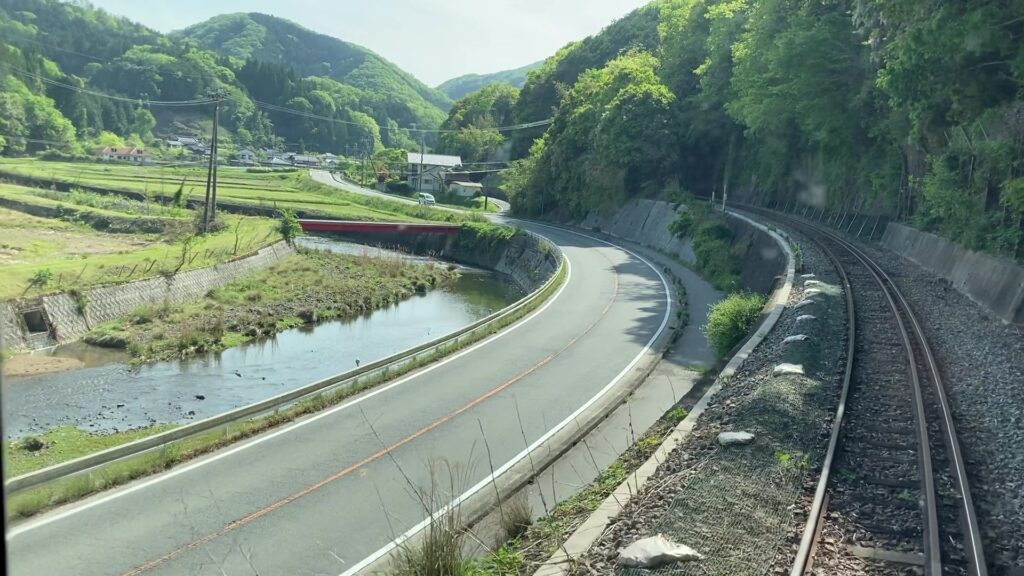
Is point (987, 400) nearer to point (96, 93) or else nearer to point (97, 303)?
point (97, 303)

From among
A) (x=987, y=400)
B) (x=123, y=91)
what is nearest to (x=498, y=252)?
(x=987, y=400)

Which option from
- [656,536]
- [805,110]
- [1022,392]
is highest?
[805,110]

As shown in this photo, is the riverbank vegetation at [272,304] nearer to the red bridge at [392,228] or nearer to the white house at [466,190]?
the red bridge at [392,228]

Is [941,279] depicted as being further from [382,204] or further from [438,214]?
[382,204]

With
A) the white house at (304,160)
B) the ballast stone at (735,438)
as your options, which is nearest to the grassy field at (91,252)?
the ballast stone at (735,438)


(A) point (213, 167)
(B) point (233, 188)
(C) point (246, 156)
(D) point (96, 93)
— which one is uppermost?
(A) point (213, 167)

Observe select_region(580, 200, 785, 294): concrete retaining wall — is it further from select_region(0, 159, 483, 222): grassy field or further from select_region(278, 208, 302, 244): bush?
select_region(278, 208, 302, 244): bush

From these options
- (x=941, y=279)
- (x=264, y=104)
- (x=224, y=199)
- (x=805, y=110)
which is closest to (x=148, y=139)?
(x=264, y=104)
